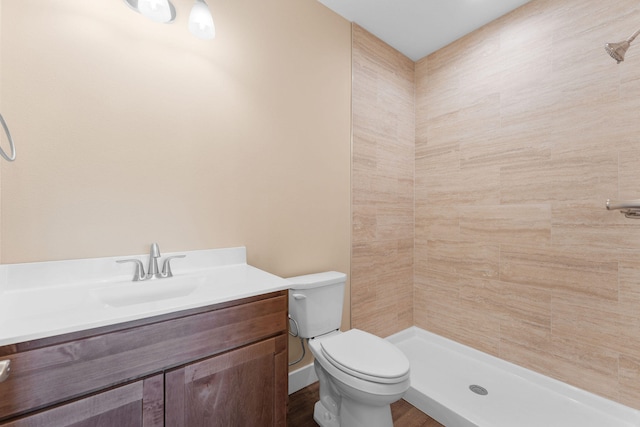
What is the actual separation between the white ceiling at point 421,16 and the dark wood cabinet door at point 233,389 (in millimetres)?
2121

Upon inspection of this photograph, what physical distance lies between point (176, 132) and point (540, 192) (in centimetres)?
217

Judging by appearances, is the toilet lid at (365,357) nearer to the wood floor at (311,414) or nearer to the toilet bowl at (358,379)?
the toilet bowl at (358,379)

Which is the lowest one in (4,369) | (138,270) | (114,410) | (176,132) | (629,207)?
(114,410)

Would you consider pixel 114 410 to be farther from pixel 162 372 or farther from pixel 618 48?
pixel 618 48

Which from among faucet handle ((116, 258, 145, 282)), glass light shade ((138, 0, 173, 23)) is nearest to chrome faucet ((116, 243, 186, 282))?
faucet handle ((116, 258, 145, 282))

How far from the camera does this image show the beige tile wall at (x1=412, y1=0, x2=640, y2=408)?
4.77 feet

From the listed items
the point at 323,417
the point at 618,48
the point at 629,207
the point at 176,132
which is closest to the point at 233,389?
the point at 323,417

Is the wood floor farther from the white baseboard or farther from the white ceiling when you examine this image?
the white ceiling

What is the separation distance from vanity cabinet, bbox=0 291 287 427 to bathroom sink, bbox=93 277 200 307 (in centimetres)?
33

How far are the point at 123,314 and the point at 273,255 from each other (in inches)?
35.6

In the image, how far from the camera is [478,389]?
1.69m

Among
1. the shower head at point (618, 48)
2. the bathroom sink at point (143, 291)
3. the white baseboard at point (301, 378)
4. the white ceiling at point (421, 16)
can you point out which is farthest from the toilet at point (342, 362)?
the white ceiling at point (421, 16)

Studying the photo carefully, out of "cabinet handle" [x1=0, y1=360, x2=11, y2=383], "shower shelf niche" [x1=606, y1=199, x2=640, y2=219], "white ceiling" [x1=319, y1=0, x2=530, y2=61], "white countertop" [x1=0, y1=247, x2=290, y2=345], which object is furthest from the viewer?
"white ceiling" [x1=319, y1=0, x2=530, y2=61]

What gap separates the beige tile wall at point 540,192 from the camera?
1455 mm
